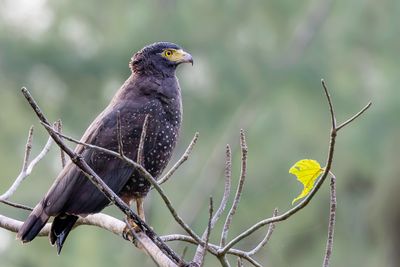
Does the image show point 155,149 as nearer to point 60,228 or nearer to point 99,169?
point 99,169

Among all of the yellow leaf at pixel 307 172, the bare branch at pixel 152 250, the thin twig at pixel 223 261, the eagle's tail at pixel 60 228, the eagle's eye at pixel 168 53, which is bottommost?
the eagle's tail at pixel 60 228

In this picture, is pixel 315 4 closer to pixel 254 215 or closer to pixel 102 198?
pixel 254 215

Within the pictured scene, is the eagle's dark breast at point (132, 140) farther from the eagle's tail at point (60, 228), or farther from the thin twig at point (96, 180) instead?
the thin twig at point (96, 180)

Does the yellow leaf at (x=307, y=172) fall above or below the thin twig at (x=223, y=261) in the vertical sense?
above

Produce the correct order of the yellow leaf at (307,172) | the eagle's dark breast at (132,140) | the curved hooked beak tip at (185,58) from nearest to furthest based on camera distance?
the yellow leaf at (307,172) < the eagle's dark breast at (132,140) < the curved hooked beak tip at (185,58)

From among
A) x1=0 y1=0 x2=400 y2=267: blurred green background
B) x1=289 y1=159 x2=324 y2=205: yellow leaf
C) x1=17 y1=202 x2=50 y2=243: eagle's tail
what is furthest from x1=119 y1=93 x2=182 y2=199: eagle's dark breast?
x1=0 y1=0 x2=400 y2=267: blurred green background

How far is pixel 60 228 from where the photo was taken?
167 inches

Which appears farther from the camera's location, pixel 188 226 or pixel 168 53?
pixel 168 53

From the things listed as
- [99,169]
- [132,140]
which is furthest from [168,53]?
[99,169]

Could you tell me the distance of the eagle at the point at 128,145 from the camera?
416 centimetres

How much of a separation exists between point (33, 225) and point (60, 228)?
308 mm

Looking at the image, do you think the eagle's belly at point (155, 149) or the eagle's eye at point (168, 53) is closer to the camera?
the eagle's belly at point (155, 149)

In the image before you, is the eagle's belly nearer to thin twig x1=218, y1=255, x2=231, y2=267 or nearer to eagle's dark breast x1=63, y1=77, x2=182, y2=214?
eagle's dark breast x1=63, y1=77, x2=182, y2=214

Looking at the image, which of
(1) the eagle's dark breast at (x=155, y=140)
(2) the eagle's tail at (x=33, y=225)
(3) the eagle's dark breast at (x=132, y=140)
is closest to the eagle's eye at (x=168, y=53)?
(3) the eagle's dark breast at (x=132, y=140)
